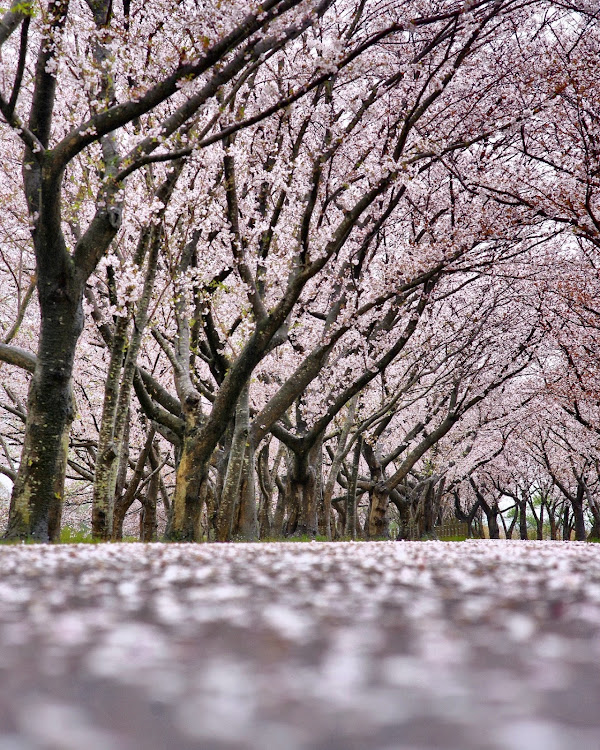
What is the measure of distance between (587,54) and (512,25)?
5.15 ft

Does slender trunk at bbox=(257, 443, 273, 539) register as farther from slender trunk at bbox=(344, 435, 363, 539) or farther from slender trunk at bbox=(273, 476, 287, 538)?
slender trunk at bbox=(344, 435, 363, 539)

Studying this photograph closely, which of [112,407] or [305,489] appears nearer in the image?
[112,407]

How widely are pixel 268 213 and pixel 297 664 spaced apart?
14.8 metres

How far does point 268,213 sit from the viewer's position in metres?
15.9

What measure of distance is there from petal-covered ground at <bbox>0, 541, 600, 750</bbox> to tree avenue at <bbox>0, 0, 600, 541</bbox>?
20.2ft

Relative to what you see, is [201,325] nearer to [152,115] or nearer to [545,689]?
[152,115]

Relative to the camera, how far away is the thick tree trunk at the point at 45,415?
8414 mm

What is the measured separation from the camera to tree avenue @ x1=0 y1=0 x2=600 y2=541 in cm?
853

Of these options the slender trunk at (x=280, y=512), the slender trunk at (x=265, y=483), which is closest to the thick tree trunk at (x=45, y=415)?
the slender trunk at (x=265, y=483)

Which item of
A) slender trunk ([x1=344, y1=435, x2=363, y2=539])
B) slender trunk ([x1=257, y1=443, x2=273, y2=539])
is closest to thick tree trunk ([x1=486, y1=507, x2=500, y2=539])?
slender trunk ([x1=257, y1=443, x2=273, y2=539])

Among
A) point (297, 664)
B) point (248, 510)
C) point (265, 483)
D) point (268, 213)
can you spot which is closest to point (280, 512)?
point (265, 483)

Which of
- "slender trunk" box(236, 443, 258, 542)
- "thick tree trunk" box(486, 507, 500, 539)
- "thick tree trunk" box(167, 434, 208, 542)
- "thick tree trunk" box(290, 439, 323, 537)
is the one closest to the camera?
"thick tree trunk" box(167, 434, 208, 542)

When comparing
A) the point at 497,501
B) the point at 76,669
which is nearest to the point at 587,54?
the point at 76,669

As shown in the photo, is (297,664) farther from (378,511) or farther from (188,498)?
(378,511)
